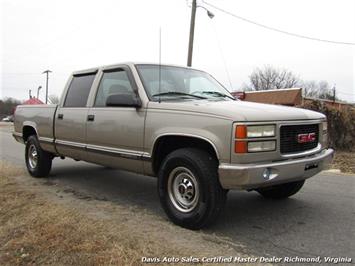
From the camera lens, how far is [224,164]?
4.24 meters

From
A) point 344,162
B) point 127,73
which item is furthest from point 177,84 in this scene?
point 344,162

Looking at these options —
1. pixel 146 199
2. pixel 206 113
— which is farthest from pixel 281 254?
pixel 146 199

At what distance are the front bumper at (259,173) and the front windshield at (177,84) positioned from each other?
4.88 ft

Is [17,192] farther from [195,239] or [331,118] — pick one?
[331,118]

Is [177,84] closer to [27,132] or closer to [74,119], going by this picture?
[74,119]

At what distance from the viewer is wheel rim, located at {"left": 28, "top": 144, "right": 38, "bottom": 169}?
26.0 feet

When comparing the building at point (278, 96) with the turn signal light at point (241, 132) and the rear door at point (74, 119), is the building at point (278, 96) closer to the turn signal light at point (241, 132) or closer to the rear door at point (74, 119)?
the rear door at point (74, 119)

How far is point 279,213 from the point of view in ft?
17.3

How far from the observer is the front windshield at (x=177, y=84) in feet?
17.8

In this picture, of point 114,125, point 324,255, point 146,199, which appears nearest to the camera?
point 324,255

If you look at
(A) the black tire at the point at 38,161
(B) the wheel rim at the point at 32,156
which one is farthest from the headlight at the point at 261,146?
(B) the wheel rim at the point at 32,156

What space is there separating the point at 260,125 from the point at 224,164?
1.73 feet

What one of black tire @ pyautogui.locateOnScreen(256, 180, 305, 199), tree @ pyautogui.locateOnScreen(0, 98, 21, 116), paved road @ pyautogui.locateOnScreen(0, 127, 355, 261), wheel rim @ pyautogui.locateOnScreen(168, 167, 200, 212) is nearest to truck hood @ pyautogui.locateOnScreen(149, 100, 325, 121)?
wheel rim @ pyautogui.locateOnScreen(168, 167, 200, 212)

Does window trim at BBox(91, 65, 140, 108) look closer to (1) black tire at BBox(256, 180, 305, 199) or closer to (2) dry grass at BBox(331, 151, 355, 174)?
(1) black tire at BBox(256, 180, 305, 199)
